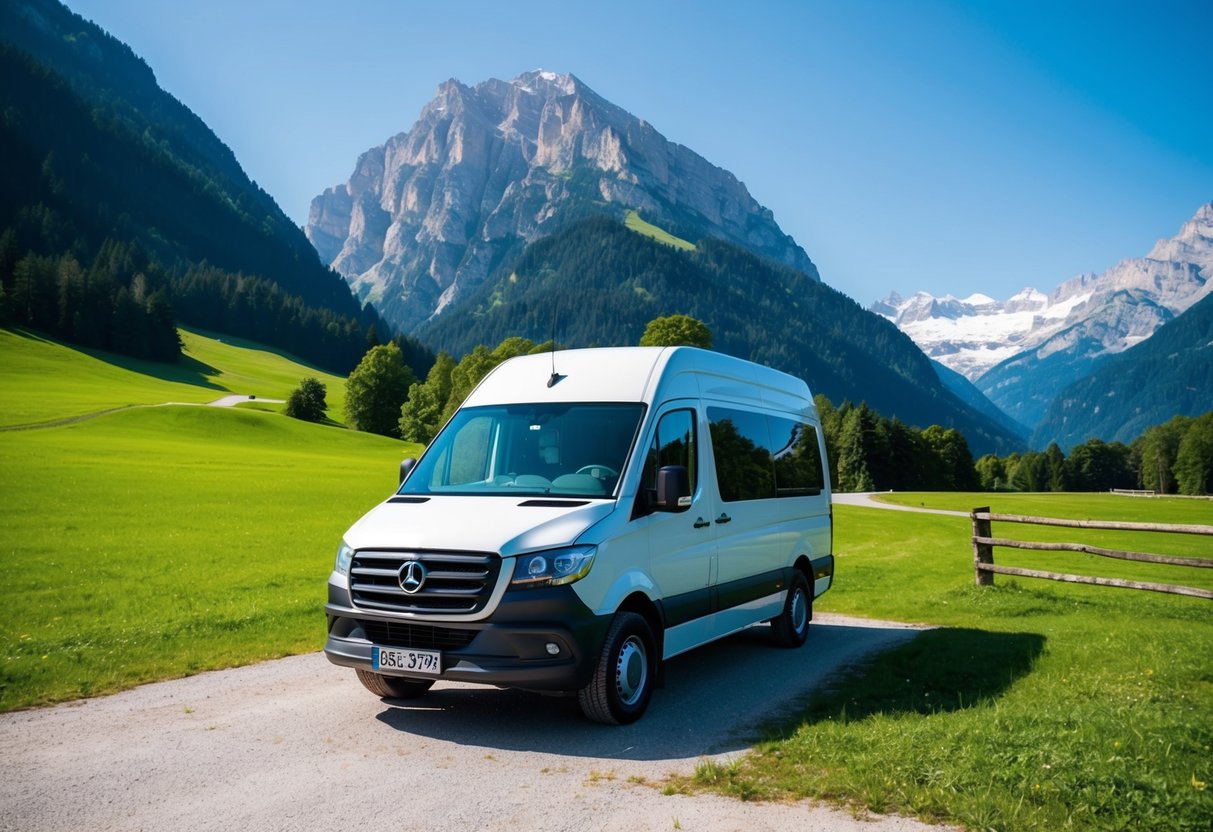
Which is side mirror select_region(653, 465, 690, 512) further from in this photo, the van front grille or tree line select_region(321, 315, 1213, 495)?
tree line select_region(321, 315, 1213, 495)

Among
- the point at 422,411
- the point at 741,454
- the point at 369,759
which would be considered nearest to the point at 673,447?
the point at 741,454

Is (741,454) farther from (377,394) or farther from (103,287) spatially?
(103,287)

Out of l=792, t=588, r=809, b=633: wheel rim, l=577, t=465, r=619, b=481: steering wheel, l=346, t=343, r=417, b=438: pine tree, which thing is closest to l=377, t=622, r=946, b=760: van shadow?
l=792, t=588, r=809, b=633: wheel rim

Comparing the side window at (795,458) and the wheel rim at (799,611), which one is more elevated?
the side window at (795,458)

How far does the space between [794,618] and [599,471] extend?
4.92 metres

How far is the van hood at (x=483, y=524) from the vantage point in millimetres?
6633

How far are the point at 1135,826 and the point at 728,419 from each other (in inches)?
221

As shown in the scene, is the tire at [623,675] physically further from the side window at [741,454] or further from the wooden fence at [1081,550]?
the wooden fence at [1081,550]

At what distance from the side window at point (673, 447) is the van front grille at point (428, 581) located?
1766 mm

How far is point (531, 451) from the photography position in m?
8.10

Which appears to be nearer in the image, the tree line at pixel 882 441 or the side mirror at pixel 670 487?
the side mirror at pixel 670 487

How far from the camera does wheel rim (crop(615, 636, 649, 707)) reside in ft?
23.4

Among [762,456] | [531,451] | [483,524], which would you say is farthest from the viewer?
[762,456]

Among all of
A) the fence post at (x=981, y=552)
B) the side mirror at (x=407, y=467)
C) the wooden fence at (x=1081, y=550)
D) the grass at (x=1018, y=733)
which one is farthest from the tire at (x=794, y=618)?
the fence post at (x=981, y=552)
